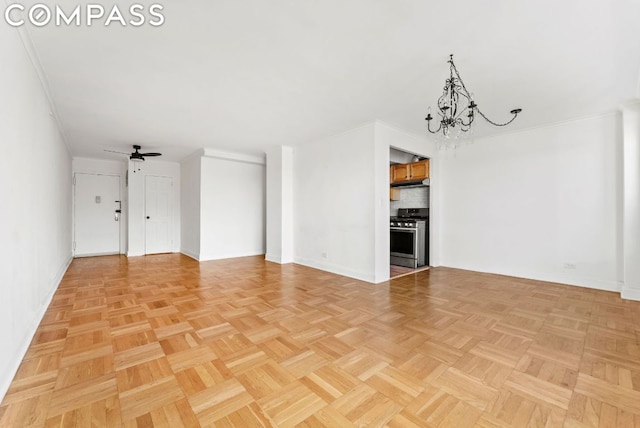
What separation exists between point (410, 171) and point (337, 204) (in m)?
1.90

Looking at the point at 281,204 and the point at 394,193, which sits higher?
the point at 394,193

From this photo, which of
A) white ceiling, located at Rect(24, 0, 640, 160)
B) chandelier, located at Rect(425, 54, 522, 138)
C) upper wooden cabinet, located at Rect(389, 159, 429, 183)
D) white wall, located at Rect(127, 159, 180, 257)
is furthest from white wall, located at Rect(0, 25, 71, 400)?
upper wooden cabinet, located at Rect(389, 159, 429, 183)

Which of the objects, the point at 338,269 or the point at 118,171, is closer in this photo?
the point at 338,269

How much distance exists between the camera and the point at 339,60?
2.48 metres

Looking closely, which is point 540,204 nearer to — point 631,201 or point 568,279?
point 631,201

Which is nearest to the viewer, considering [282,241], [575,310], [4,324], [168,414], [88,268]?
[168,414]

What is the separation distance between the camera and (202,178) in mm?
6105

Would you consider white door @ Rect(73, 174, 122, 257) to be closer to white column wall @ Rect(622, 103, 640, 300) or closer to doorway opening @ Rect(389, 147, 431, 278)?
doorway opening @ Rect(389, 147, 431, 278)

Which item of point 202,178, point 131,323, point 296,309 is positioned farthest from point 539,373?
point 202,178

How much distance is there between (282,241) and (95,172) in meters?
5.13

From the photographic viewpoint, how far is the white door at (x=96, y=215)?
21.6 ft

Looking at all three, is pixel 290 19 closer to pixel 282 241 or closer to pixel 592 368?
pixel 592 368

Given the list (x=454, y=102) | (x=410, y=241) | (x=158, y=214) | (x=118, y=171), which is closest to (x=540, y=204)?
(x=410, y=241)

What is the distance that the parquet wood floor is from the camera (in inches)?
57.2
